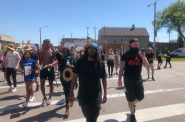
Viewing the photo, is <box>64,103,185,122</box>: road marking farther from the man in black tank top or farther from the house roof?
the house roof

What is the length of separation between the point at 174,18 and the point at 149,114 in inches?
3237

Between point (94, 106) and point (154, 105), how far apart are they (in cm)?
466

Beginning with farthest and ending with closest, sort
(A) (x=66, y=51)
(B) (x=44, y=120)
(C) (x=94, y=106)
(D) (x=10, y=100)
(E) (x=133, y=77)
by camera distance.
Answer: (D) (x=10, y=100)
(A) (x=66, y=51)
(B) (x=44, y=120)
(E) (x=133, y=77)
(C) (x=94, y=106)

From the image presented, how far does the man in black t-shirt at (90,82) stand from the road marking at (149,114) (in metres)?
2.55

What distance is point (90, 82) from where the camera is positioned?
5414 millimetres

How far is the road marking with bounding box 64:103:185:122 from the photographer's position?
7.94 metres

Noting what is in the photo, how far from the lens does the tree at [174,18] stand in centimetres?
8625

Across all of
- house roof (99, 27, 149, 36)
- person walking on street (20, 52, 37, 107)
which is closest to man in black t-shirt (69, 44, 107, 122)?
person walking on street (20, 52, 37, 107)

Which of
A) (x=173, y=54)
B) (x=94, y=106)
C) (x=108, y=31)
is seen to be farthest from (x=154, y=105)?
(x=108, y=31)

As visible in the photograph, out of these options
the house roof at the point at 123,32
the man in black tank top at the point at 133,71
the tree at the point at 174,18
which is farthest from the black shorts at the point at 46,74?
the house roof at the point at 123,32

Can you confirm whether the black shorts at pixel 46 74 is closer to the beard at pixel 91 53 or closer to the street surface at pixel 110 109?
the street surface at pixel 110 109

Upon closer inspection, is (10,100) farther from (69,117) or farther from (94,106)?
(94,106)

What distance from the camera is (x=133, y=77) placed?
741cm

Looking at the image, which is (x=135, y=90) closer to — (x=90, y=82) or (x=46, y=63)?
(x=90, y=82)
